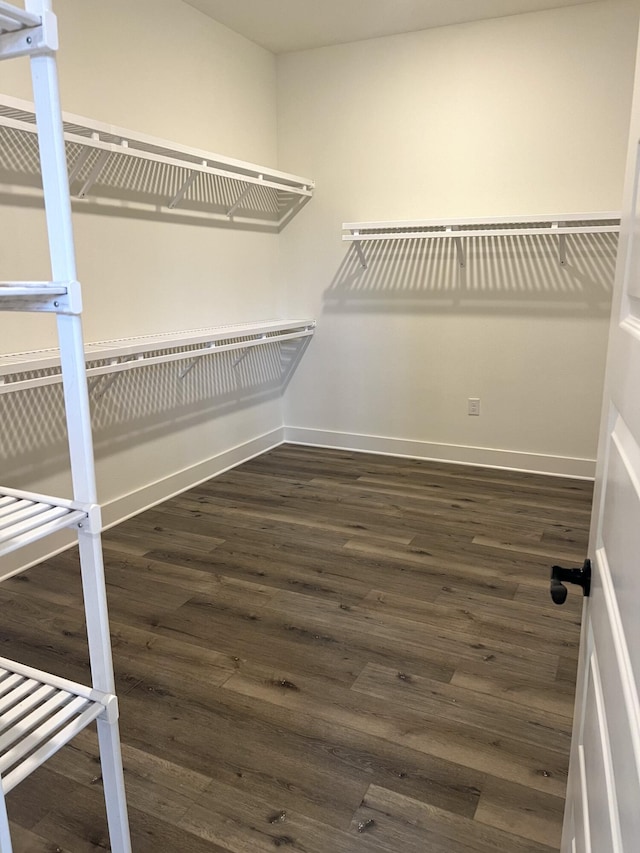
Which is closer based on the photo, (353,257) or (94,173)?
(94,173)

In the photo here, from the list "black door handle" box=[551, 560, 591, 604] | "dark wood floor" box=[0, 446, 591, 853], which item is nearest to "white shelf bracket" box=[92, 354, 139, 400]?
"dark wood floor" box=[0, 446, 591, 853]

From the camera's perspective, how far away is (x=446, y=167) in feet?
11.9

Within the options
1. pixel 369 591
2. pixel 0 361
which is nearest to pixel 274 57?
pixel 0 361

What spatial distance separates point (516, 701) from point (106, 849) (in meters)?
1.12

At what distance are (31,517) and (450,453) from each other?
3237 mm

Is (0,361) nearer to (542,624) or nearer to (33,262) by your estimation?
(33,262)

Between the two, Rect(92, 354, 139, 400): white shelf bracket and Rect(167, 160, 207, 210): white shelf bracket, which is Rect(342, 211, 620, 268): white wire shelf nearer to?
Rect(167, 160, 207, 210): white shelf bracket

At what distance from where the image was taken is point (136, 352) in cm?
265

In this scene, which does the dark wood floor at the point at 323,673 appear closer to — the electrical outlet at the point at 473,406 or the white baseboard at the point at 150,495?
the white baseboard at the point at 150,495

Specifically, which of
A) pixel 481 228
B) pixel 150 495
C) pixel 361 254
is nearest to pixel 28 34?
pixel 150 495

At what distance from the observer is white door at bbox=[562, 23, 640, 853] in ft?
1.91

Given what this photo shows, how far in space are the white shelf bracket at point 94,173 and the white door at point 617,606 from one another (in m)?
2.25

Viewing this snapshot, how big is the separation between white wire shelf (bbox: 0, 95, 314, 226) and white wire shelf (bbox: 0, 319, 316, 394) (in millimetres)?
638

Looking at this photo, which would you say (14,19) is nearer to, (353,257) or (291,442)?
(353,257)
